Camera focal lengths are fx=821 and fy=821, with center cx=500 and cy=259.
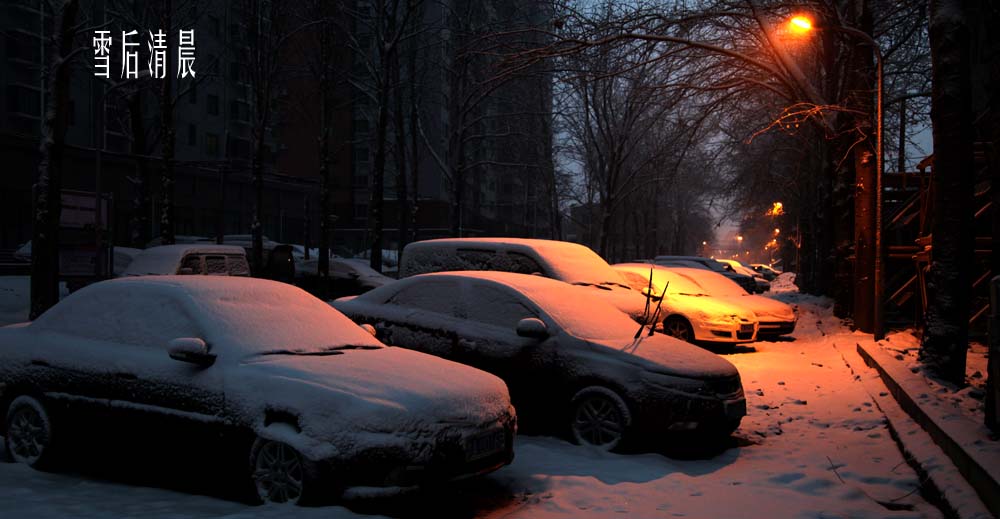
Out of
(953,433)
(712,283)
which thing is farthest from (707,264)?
(953,433)

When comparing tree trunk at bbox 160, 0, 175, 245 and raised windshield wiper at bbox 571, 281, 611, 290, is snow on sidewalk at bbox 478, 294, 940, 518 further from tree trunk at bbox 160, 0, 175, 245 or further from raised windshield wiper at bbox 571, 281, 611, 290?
tree trunk at bbox 160, 0, 175, 245

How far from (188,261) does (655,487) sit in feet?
43.7

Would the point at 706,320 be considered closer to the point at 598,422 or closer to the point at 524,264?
the point at 524,264

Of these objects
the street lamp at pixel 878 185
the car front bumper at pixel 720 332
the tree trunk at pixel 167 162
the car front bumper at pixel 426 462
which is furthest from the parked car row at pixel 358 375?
the tree trunk at pixel 167 162

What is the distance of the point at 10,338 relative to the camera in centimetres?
639

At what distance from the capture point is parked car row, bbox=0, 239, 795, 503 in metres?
4.99

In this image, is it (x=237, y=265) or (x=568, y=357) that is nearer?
(x=568, y=357)

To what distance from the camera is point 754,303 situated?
1562 centimetres

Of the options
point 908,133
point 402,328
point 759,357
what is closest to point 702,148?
point 908,133

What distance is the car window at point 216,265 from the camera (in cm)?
1739

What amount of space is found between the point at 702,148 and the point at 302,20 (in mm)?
16602

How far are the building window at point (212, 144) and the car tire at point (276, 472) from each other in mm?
52728

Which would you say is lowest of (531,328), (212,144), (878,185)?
(531,328)

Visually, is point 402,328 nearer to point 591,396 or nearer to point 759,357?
point 591,396
